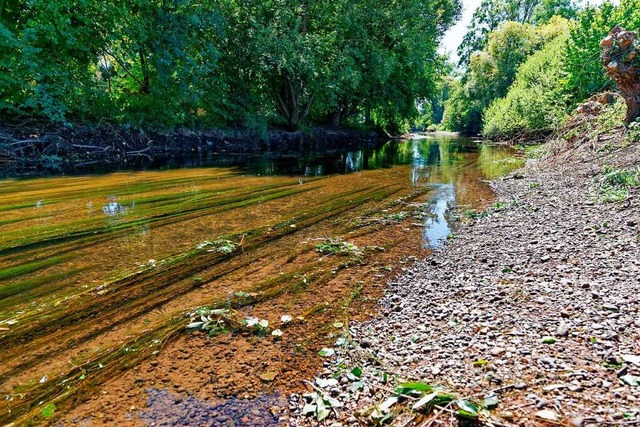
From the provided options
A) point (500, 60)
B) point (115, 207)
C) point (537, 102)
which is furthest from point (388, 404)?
point (500, 60)

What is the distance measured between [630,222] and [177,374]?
6017 mm

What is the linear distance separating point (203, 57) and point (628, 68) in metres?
16.2

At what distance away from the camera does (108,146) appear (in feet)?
48.2

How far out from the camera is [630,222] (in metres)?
5.12

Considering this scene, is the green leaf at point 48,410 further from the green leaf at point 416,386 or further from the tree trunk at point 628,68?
the tree trunk at point 628,68

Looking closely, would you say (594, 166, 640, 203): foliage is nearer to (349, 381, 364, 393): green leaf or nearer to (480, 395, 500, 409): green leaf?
(480, 395, 500, 409): green leaf

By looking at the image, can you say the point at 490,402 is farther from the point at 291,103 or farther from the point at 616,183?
the point at 291,103

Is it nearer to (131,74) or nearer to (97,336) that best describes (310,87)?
(131,74)

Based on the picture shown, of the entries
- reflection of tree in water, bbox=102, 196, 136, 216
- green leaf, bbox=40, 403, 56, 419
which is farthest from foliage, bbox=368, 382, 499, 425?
reflection of tree in water, bbox=102, 196, 136, 216

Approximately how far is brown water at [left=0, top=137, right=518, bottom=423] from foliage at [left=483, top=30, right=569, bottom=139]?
34.1 feet

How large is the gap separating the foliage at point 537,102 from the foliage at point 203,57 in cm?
661

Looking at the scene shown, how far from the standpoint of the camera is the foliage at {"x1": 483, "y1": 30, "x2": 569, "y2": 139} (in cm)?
1725

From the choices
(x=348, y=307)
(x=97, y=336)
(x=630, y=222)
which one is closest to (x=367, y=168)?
(x=630, y=222)

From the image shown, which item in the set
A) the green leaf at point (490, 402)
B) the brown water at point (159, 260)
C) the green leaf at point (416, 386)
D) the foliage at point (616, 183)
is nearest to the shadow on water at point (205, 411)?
the brown water at point (159, 260)
